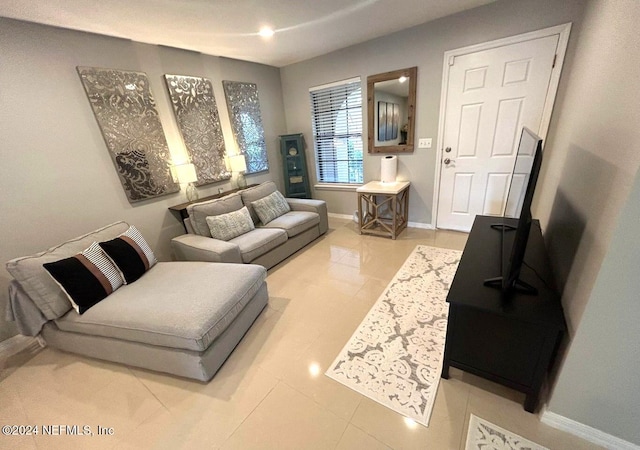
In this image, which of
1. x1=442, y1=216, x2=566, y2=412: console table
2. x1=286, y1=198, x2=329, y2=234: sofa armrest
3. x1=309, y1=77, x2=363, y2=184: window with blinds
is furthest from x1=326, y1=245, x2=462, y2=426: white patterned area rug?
x1=309, y1=77, x2=363, y2=184: window with blinds

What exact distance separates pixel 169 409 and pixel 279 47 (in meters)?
3.76

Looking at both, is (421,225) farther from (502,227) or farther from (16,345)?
(16,345)

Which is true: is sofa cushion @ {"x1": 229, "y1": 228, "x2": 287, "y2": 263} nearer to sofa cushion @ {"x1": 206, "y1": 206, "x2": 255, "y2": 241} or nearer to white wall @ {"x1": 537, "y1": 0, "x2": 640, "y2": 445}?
sofa cushion @ {"x1": 206, "y1": 206, "x2": 255, "y2": 241}

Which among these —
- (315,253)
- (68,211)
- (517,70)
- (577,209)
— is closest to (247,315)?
(315,253)

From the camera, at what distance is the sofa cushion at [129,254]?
1951mm

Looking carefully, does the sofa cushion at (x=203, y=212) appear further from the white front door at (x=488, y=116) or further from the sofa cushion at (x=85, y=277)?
the white front door at (x=488, y=116)

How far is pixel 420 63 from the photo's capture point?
9.55 feet

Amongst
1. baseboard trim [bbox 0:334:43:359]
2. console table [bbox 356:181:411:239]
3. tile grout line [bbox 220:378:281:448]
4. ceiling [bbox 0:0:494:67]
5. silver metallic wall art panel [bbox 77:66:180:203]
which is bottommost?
tile grout line [bbox 220:378:281:448]

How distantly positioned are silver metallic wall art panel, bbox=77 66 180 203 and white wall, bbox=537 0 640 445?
11.6ft

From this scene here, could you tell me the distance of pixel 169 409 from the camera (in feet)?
4.64

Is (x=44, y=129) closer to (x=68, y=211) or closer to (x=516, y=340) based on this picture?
(x=68, y=211)

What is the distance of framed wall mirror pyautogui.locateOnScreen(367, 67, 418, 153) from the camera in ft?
10.1

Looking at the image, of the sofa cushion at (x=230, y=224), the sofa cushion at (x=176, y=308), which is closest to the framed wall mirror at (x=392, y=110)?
the sofa cushion at (x=230, y=224)

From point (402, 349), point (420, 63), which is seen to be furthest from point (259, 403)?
point (420, 63)
